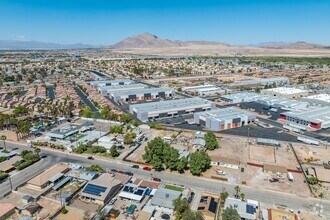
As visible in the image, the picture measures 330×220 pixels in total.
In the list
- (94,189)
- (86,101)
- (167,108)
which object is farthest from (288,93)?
(94,189)

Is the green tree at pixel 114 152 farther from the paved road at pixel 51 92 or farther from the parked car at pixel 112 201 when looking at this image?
the paved road at pixel 51 92

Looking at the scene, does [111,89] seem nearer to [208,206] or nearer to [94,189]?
[94,189]

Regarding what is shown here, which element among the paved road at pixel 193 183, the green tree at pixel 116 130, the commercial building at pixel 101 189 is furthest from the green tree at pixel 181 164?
the green tree at pixel 116 130

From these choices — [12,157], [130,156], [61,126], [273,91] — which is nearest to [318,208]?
[130,156]

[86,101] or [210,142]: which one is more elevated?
[210,142]

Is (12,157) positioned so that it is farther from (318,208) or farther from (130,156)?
(318,208)

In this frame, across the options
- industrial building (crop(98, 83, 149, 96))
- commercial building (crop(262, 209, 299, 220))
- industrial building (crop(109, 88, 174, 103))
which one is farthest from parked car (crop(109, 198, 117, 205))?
industrial building (crop(98, 83, 149, 96))

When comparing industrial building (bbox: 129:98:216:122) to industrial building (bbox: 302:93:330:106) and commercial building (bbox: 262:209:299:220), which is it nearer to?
industrial building (bbox: 302:93:330:106)
